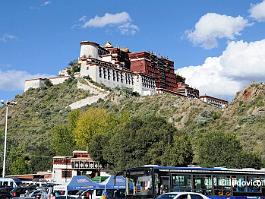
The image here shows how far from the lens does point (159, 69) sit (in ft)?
552

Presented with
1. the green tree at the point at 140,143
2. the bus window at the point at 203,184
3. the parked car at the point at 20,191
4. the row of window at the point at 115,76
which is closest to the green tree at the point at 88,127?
the green tree at the point at 140,143

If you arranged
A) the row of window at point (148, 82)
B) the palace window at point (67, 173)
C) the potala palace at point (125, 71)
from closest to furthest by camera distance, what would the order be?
the palace window at point (67, 173) → the potala palace at point (125, 71) → the row of window at point (148, 82)

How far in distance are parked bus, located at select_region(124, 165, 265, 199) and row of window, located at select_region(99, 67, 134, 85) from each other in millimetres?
118202

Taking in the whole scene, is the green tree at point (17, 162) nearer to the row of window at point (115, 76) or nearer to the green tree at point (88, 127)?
the green tree at point (88, 127)

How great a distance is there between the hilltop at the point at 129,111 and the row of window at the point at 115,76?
684 centimetres

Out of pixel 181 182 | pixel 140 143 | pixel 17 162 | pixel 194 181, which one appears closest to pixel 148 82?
pixel 17 162

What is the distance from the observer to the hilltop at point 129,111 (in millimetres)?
80875

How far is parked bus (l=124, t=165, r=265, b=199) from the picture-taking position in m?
28.2

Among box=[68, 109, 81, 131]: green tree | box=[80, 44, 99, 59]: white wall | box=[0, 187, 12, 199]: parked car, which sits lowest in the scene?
box=[0, 187, 12, 199]: parked car

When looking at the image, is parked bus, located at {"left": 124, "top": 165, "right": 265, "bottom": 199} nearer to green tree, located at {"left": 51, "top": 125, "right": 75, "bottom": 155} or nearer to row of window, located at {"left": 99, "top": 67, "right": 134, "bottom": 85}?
green tree, located at {"left": 51, "top": 125, "right": 75, "bottom": 155}

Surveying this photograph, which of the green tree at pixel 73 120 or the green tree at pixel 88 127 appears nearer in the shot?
the green tree at pixel 88 127

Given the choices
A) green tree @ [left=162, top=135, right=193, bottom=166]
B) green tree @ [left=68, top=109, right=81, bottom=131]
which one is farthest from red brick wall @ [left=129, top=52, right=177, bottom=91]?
green tree @ [left=162, top=135, right=193, bottom=166]

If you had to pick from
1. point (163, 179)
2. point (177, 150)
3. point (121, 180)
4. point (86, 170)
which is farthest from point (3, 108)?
point (163, 179)

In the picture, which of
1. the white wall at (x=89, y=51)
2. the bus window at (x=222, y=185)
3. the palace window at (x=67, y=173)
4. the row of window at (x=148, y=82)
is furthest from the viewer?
the white wall at (x=89, y=51)
